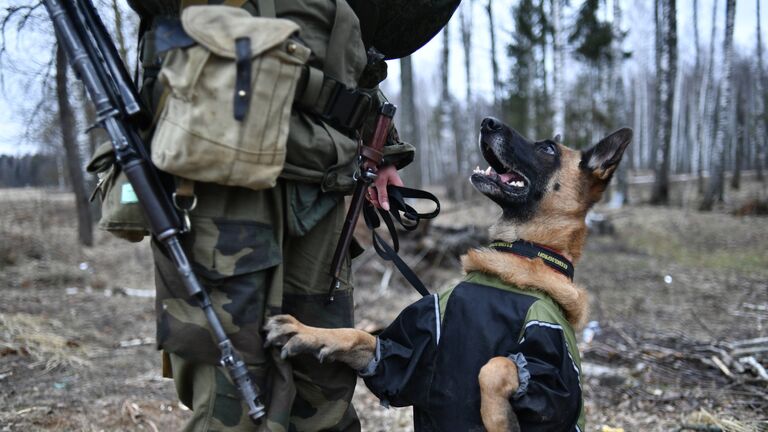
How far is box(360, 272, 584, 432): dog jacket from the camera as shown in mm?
2055

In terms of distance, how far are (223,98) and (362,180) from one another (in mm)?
726

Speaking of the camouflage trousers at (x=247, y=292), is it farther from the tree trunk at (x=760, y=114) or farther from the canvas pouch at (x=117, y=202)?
the tree trunk at (x=760, y=114)

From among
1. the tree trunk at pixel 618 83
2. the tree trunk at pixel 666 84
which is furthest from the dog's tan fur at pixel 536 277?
the tree trunk at pixel 618 83

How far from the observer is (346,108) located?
2008mm

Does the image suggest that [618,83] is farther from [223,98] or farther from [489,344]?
[223,98]

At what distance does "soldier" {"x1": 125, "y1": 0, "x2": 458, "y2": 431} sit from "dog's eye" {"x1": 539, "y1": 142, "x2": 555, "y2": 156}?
135 cm

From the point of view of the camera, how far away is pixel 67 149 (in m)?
10.3

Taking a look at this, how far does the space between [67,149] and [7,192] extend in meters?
2.60

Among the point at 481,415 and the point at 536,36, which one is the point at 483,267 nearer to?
the point at 481,415

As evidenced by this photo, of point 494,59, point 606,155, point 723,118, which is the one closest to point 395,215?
point 606,155

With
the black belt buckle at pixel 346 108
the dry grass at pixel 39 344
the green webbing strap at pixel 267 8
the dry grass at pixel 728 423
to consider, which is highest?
the green webbing strap at pixel 267 8

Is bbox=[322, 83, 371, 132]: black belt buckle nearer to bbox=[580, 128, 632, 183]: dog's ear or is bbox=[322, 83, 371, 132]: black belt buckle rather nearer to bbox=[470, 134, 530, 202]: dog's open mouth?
bbox=[470, 134, 530, 202]: dog's open mouth

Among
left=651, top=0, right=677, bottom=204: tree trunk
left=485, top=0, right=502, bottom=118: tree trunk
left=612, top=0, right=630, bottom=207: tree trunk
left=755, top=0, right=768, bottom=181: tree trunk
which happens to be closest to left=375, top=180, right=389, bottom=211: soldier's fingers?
left=651, top=0, right=677, bottom=204: tree trunk

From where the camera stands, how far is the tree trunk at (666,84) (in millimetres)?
15461
